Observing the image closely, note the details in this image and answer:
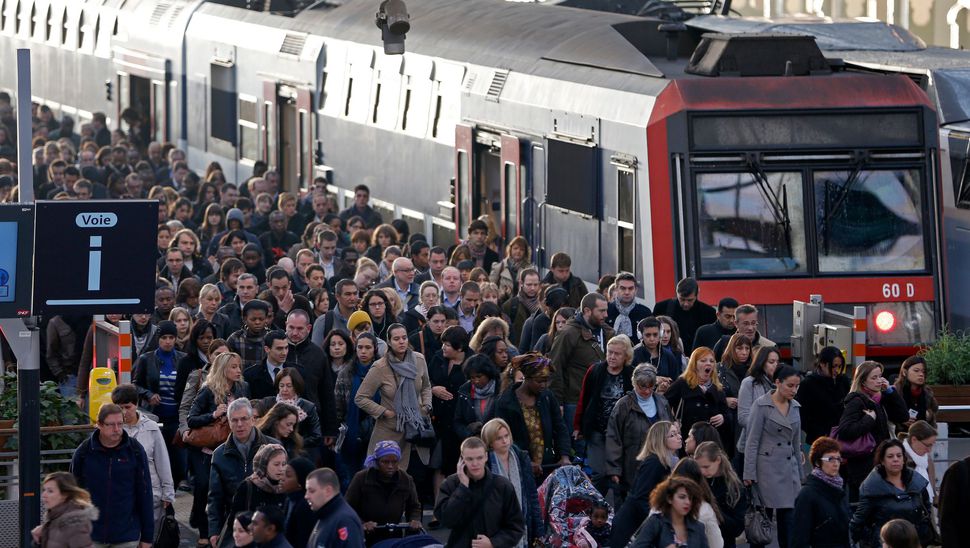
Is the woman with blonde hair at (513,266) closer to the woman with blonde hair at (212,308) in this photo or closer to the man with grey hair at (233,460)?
the woman with blonde hair at (212,308)

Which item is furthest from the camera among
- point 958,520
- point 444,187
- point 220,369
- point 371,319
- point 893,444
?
point 444,187

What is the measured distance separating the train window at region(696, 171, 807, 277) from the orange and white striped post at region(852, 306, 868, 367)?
1.31 metres

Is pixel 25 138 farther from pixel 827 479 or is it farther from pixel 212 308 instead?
pixel 212 308

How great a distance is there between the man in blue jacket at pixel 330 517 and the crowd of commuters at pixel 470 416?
1 centimetres

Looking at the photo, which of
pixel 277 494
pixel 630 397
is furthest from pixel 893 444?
pixel 277 494

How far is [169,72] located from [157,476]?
68.3 feet

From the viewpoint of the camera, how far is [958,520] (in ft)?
35.5

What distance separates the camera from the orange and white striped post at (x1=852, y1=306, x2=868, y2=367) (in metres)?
15.7

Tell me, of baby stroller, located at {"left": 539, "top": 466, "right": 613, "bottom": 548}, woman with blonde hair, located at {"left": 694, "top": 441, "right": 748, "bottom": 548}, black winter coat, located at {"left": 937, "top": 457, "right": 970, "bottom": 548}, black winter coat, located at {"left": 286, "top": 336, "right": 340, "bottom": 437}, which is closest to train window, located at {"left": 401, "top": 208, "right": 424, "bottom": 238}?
black winter coat, located at {"left": 286, "top": 336, "right": 340, "bottom": 437}

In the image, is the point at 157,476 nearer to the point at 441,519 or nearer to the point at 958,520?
the point at 441,519

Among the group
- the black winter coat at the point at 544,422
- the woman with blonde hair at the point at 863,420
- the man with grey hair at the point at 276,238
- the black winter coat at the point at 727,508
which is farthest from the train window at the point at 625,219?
the man with grey hair at the point at 276,238

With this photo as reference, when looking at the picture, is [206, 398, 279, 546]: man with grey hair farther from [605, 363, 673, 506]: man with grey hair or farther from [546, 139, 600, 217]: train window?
[546, 139, 600, 217]: train window

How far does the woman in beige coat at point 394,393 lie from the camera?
1394 centimetres

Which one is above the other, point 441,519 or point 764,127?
point 764,127
